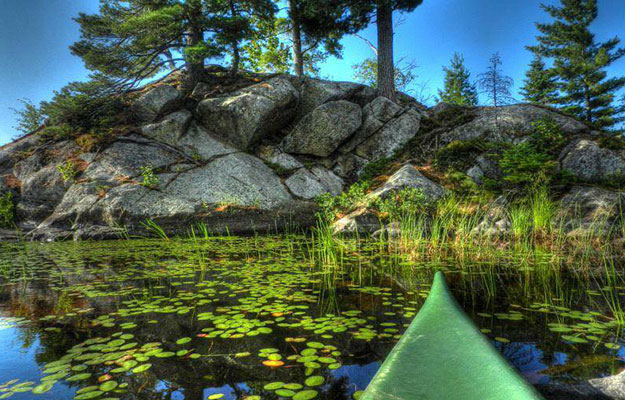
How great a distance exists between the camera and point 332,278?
9.71 ft

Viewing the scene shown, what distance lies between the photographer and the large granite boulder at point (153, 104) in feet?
29.1

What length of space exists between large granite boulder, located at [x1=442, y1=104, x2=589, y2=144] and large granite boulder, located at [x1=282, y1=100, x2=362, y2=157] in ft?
9.13

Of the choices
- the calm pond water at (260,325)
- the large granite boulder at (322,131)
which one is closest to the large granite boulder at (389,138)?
the large granite boulder at (322,131)

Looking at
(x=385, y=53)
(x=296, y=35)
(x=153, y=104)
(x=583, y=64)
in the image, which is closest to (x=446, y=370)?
(x=153, y=104)

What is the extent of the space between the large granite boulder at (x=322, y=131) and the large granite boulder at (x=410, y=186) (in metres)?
2.70

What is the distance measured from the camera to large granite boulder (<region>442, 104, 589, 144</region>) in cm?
788

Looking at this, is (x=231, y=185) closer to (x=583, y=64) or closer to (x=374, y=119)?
(x=374, y=119)

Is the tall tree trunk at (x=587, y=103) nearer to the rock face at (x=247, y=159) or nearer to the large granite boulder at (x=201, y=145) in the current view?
the rock face at (x=247, y=159)

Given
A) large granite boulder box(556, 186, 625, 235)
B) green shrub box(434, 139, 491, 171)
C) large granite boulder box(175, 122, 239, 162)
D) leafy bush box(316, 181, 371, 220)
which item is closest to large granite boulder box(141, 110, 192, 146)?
large granite boulder box(175, 122, 239, 162)

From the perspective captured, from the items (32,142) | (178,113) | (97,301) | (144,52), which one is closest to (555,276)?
(97,301)

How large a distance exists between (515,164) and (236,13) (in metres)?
8.35

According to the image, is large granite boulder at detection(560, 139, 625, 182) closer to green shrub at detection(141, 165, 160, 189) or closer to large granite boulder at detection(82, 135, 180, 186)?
green shrub at detection(141, 165, 160, 189)

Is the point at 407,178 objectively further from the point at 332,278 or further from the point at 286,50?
the point at 286,50

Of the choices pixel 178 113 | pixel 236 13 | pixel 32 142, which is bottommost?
pixel 32 142
